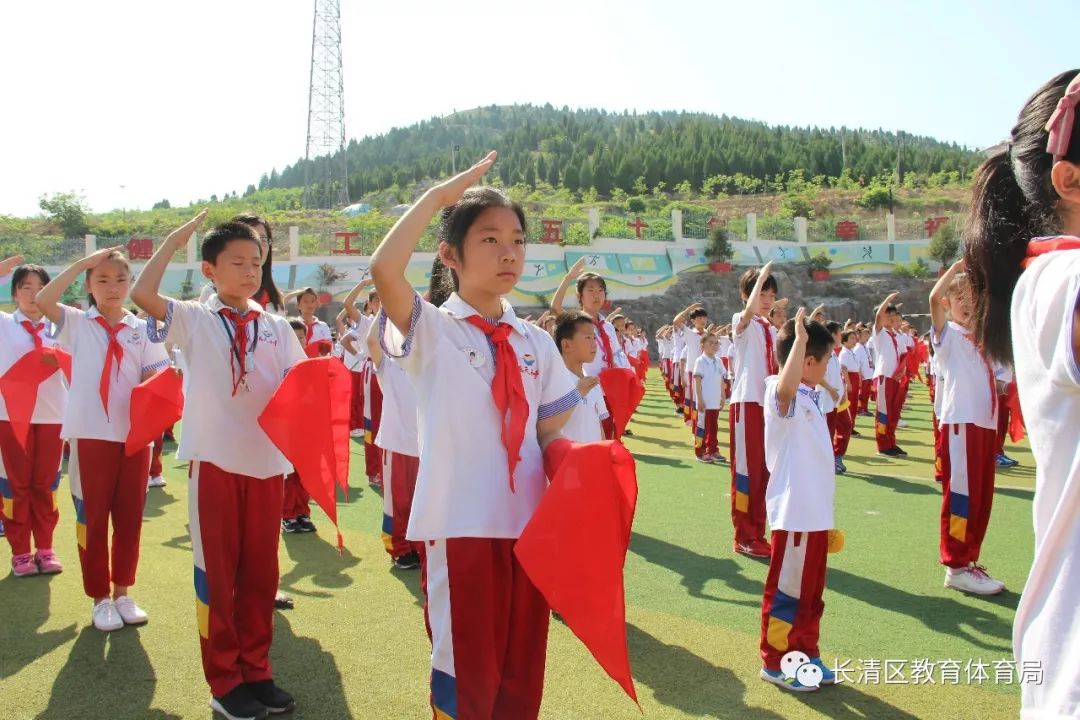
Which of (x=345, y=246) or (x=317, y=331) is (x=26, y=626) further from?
(x=345, y=246)

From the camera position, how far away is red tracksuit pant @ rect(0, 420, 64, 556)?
541 cm

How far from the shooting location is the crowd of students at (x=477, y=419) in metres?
1.34

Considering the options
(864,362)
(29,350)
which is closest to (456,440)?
(29,350)

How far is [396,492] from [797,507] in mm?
2867

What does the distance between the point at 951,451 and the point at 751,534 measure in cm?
140

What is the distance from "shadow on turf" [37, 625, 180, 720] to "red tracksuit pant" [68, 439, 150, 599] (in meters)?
0.30

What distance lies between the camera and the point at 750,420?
238 inches

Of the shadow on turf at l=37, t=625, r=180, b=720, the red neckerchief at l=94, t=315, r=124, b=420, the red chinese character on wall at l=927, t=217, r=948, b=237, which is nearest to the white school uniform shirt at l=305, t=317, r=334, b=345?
the red neckerchief at l=94, t=315, r=124, b=420

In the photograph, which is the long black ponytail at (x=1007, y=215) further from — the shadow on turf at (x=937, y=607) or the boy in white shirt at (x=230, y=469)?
the shadow on turf at (x=937, y=607)

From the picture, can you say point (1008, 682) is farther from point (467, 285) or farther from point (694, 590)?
point (467, 285)

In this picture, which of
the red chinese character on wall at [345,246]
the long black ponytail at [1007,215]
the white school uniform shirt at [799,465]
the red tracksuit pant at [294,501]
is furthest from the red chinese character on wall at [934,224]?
the long black ponytail at [1007,215]

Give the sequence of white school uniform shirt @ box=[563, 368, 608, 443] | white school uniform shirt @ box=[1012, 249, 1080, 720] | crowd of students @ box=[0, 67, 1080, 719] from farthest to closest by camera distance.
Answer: white school uniform shirt @ box=[563, 368, 608, 443], crowd of students @ box=[0, 67, 1080, 719], white school uniform shirt @ box=[1012, 249, 1080, 720]

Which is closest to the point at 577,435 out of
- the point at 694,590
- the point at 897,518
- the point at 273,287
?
the point at 694,590

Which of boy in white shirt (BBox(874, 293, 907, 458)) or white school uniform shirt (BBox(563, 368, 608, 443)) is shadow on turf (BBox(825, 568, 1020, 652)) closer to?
white school uniform shirt (BBox(563, 368, 608, 443))
